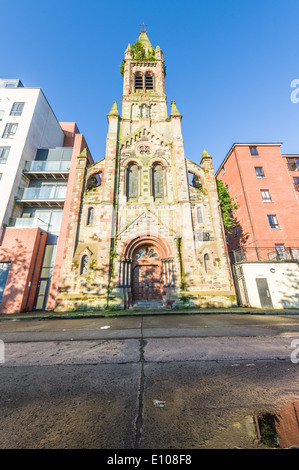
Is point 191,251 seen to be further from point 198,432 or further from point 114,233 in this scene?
point 198,432

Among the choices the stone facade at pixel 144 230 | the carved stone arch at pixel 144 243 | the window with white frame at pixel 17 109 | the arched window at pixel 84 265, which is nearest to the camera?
the stone facade at pixel 144 230

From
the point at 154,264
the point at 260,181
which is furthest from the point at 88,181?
the point at 260,181

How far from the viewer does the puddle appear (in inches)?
60.1

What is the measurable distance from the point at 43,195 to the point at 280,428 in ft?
63.7

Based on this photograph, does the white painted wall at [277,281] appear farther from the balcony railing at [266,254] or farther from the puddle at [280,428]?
the puddle at [280,428]

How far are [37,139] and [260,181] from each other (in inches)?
983

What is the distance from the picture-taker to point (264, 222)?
749 inches

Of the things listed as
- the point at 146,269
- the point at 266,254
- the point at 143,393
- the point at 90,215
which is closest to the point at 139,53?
the point at 90,215

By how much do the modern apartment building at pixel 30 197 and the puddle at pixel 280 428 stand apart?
14.7 meters

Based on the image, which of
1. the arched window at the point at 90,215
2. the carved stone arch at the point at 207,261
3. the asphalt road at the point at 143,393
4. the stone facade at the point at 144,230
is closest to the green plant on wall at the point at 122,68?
the stone facade at the point at 144,230

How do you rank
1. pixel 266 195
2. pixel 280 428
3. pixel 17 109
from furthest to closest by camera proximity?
pixel 266 195, pixel 17 109, pixel 280 428

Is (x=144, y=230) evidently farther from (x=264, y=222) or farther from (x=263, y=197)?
(x=263, y=197)

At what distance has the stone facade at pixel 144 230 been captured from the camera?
1243cm

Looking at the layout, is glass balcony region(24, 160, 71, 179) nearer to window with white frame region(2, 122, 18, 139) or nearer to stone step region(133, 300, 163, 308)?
window with white frame region(2, 122, 18, 139)
